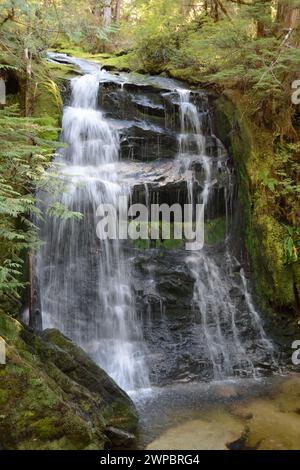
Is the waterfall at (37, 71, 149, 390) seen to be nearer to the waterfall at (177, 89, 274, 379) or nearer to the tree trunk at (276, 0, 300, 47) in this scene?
the waterfall at (177, 89, 274, 379)

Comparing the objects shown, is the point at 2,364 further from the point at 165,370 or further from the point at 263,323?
the point at 263,323

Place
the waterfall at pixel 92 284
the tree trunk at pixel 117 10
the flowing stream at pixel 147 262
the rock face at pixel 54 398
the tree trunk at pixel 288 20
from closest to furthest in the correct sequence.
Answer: the rock face at pixel 54 398
the waterfall at pixel 92 284
the flowing stream at pixel 147 262
the tree trunk at pixel 288 20
the tree trunk at pixel 117 10

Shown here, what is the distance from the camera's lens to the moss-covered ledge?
325 inches

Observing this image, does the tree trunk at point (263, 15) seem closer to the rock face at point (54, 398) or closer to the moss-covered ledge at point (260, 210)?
the moss-covered ledge at point (260, 210)

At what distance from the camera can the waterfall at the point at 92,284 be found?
7023mm

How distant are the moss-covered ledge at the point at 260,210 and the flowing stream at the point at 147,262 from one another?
1.02 feet

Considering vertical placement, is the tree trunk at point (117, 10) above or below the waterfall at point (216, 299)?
above

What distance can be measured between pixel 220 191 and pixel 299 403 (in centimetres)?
458

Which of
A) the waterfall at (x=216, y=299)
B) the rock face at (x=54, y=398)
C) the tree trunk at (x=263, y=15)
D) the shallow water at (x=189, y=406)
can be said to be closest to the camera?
the rock face at (x=54, y=398)

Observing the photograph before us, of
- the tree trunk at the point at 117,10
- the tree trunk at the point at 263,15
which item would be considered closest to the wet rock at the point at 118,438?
the tree trunk at the point at 263,15

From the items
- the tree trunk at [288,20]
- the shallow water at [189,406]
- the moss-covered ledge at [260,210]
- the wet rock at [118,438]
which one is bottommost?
the shallow water at [189,406]

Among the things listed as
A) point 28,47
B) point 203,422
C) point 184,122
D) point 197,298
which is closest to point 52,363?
point 203,422

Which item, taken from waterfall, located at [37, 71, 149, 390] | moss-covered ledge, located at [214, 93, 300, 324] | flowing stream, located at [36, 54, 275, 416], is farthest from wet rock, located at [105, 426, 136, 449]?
moss-covered ledge, located at [214, 93, 300, 324]

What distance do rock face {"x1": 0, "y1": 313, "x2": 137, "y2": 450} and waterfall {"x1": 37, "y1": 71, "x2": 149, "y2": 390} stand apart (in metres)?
1.18
